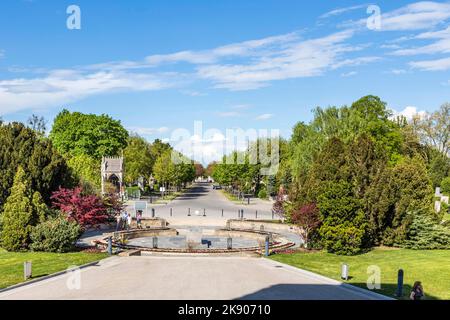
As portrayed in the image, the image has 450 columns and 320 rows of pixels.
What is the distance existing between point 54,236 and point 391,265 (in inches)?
702

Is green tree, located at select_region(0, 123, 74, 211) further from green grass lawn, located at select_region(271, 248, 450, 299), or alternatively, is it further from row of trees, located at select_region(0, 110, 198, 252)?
green grass lawn, located at select_region(271, 248, 450, 299)

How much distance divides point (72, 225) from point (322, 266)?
46.1 feet

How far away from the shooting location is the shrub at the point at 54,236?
23.3 metres

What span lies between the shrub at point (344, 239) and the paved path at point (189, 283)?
499 centimetres

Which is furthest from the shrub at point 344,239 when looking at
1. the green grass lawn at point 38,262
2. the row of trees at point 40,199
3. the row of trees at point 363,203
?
the row of trees at point 40,199

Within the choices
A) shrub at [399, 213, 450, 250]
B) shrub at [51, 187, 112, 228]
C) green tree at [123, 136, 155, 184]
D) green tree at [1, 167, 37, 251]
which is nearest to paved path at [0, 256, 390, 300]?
shrub at [51, 187, 112, 228]

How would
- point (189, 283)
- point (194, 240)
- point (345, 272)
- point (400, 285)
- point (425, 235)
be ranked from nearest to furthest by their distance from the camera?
1. point (400, 285)
2. point (189, 283)
3. point (345, 272)
4. point (425, 235)
5. point (194, 240)

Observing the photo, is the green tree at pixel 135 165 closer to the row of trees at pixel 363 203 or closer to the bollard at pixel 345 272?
the row of trees at pixel 363 203

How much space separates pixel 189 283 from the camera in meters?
16.0

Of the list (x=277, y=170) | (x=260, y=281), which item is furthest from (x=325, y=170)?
(x=277, y=170)

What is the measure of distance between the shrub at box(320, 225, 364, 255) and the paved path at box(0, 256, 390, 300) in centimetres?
499

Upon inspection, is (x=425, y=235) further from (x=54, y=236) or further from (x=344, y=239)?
(x=54, y=236)

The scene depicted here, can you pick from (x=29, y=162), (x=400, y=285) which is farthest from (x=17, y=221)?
(x=400, y=285)
